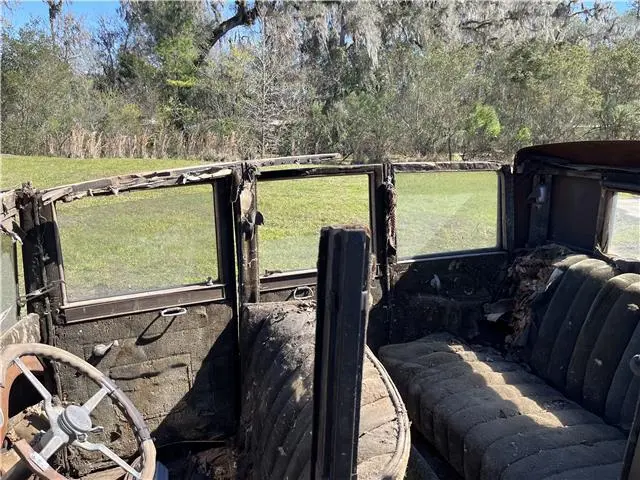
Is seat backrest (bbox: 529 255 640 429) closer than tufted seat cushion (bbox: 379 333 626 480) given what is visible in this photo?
No

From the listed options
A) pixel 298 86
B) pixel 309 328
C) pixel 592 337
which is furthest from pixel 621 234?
pixel 298 86

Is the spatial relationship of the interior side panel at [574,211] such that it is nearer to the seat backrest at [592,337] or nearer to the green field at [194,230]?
the seat backrest at [592,337]

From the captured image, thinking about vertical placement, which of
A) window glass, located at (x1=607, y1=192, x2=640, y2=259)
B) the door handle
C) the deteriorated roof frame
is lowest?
the door handle

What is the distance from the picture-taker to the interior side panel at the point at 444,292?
4.27 meters

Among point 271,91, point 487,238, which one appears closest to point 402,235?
point 487,238

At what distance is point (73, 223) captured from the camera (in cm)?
392

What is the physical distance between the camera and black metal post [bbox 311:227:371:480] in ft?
4.48

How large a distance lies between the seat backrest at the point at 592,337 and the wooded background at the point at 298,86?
13.5m

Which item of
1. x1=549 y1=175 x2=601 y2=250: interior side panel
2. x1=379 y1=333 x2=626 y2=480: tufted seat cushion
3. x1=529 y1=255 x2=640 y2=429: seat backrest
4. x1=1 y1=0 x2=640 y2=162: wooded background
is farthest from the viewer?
x1=1 y1=0 x2=640 y2=162: wooded background

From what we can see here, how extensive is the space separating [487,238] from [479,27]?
2506 cm

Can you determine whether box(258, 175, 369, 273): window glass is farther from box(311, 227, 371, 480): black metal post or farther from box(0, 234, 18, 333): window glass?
box(311, 227, 371, 480): black metal post

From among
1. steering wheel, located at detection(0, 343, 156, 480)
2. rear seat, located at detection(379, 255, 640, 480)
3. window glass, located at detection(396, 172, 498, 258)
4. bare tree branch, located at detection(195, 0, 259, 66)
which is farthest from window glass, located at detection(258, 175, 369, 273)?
bare tree branch, located at detection(195, 0, 259, 66)

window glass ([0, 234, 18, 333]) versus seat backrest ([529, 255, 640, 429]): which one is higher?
window glass ([0, 234, 18, 333])

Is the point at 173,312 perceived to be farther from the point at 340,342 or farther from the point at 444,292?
the point at 340,342
